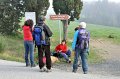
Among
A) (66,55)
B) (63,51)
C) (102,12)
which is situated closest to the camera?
(66,55)

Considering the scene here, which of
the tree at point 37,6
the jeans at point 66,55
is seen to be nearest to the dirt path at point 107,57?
the jeans at point 66,55

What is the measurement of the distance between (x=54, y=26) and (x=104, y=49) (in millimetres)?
20356

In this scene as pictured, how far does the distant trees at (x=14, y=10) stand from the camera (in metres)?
31.4

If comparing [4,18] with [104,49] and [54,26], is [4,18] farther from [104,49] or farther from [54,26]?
[54,26]

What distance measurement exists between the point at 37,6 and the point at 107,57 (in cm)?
696

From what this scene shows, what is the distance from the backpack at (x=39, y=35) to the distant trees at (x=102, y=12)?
30.7 metres

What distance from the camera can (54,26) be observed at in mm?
50938

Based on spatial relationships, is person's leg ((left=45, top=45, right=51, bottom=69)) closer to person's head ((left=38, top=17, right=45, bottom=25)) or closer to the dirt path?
person's head ((left=38, top=17, right=45, bottom=25))

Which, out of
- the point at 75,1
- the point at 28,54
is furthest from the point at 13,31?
the point at 28,54

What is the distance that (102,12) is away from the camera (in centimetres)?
4772

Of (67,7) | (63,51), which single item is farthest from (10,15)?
(63,51)

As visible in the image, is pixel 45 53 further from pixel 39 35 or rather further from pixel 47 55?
pixel 39 35

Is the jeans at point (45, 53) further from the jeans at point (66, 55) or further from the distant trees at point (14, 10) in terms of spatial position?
the distant trees at point (14, 10)

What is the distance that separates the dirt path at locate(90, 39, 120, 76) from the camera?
20.3 m
